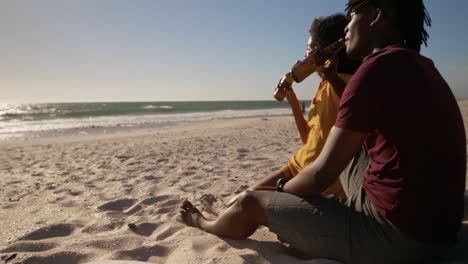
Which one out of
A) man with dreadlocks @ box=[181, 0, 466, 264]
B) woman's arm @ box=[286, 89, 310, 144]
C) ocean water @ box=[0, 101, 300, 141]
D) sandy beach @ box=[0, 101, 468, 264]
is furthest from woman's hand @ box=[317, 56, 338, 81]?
ocean water @ box=[0, 101, 300, 141]

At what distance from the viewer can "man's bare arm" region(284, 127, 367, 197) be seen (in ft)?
4.87

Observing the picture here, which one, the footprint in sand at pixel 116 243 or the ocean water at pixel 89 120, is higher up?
the footprint in sand at pixel 116 243

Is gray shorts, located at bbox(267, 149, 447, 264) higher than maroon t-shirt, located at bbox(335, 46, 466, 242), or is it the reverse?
maroon t-shirt, located at bbox(335, 46, 466, 242)

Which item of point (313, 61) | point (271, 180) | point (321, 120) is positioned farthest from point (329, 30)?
point (271, 180)

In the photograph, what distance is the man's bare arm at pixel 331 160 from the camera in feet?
4.87

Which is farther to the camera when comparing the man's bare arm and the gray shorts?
the gray shorts

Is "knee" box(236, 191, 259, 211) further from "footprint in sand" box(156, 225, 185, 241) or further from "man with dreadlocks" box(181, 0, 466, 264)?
"footprint in sand" box(156, 225, 185, 241)

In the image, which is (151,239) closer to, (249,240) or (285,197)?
(249,240)

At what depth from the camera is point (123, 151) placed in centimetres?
680

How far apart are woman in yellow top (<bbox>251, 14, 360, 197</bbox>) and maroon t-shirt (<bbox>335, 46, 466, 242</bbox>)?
31.9 inches

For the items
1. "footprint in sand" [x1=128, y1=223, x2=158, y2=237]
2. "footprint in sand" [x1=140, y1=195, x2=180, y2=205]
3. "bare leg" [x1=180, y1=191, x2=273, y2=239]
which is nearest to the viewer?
"bare leg" [x1=180, y1=191, x2=273, y2=239]

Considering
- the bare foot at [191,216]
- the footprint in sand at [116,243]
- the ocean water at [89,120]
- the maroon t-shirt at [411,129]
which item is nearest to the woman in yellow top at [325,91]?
the bare foot at [191,216]

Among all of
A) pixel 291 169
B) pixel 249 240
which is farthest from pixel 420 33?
pixel 249 240

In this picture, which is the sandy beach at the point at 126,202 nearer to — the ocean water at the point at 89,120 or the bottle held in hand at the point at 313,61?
the bottle held in hand at the point at 313,61
